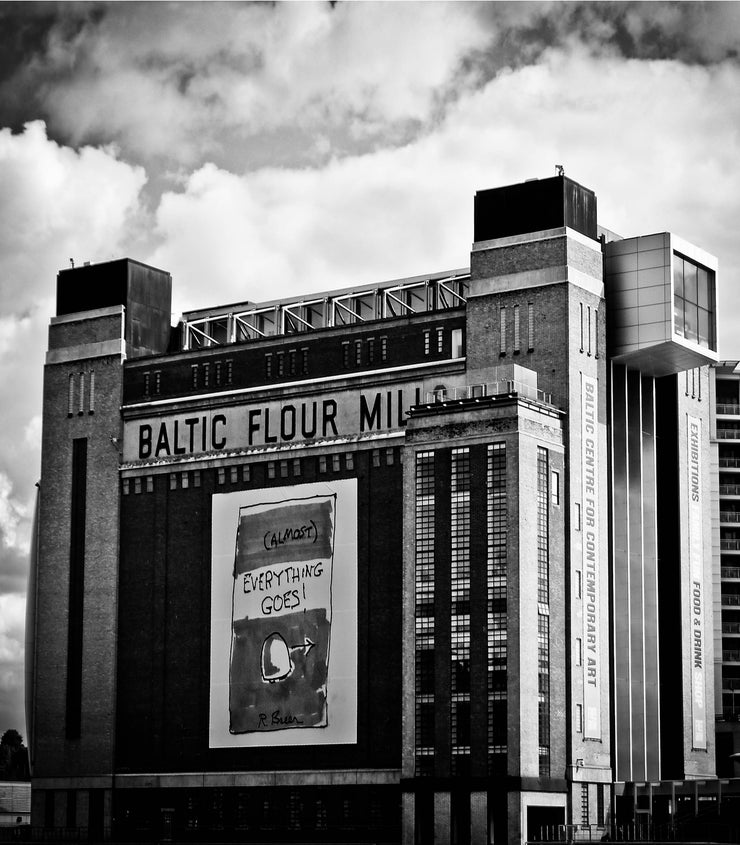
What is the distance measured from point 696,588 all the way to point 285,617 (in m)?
27.5

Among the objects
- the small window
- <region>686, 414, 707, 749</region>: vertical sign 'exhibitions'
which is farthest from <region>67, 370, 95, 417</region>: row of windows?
<region>686, 414, 707, 749</region>: vertical sign 'exhibitions'

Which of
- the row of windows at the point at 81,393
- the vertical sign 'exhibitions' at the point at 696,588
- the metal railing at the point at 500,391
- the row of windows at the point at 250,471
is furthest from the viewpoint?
the row of windows at the point at 81,393

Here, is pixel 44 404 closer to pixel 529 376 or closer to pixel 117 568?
pixel 117 568

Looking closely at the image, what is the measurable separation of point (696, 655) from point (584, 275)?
26449 mm

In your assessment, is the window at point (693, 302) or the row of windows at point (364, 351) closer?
the window at point (693, 302)

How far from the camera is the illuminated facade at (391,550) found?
106500mm

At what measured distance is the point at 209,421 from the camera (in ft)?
416

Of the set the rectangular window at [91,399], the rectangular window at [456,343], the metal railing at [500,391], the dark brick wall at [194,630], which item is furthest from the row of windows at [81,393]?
the metal railing at [500,391]

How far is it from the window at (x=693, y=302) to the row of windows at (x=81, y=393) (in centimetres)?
4479

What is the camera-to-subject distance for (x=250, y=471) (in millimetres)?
123812

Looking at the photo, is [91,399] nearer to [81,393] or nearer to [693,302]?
[81,393]

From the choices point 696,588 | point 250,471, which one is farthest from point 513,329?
point 250,471

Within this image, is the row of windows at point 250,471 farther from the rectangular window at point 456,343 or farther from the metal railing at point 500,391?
the rectangular window at point 456,343

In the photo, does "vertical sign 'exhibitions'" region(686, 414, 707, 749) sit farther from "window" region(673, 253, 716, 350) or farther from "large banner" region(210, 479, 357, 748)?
"large banner" region(210, 479, 357, 748)
